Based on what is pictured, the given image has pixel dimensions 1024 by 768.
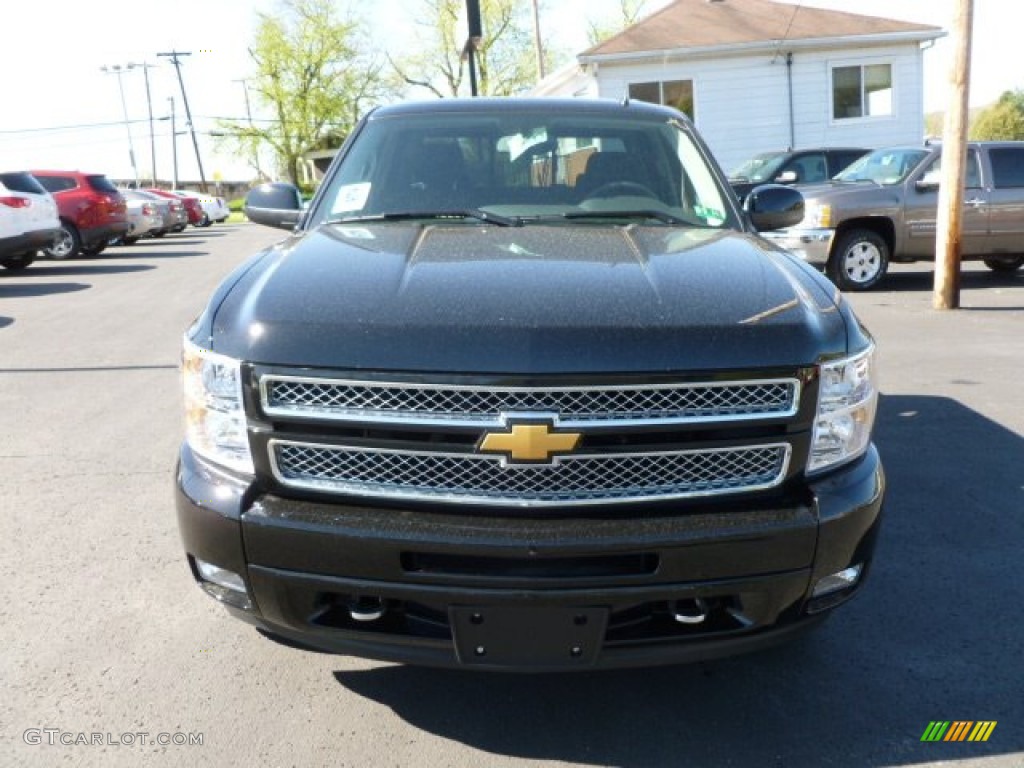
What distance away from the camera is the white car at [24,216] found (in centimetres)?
1459

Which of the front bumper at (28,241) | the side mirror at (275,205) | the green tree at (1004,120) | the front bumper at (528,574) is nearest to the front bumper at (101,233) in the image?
the front bumper at (28,241)

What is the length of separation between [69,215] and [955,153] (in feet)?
52.9

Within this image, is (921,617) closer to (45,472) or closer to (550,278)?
(550,278)

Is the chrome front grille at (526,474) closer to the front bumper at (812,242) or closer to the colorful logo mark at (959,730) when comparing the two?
the colorful logo mark at (959,730)

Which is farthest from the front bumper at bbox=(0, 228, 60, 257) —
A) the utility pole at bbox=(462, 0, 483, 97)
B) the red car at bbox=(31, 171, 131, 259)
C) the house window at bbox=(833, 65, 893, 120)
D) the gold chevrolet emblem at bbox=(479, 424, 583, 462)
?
the house window at bbox=(833, 65, 893, 120)

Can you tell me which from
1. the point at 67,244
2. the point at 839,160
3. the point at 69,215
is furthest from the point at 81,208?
the point at 839,160

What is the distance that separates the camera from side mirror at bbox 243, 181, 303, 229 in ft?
14.8

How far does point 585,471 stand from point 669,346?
1.21 ft

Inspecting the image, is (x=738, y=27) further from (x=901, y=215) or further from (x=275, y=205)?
(x=275, y=205)

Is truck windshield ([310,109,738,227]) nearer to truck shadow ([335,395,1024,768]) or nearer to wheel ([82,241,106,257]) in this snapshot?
truck shadow ([335,395,1024,768])

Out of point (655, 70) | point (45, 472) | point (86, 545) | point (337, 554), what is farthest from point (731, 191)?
point (655, 70)

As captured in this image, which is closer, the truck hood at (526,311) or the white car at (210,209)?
the truck hood at (526,311)

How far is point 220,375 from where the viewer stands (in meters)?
2.51
